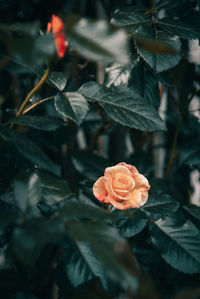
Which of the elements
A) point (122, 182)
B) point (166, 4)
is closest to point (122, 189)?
point (122, 182)

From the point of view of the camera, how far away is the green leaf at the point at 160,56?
0.58 meters

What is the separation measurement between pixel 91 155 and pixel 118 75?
0.27m

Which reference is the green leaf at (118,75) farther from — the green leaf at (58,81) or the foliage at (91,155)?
the green leaf at (58,81)

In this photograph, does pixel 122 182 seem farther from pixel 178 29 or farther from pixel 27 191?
pixel 178 29

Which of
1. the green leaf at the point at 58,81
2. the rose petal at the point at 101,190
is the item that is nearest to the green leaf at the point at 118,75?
the green leaf at the point at 58,81

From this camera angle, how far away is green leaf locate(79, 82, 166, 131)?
55 centimetres

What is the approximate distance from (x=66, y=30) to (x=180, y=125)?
28.5 inches

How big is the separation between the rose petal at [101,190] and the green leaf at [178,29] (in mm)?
312

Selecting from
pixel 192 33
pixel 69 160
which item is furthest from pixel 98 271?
pixel 69 160

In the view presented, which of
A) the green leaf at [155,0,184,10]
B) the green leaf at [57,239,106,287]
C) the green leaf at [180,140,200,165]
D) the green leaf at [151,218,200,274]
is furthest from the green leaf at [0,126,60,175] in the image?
the green leaf at [180,140,200,165]

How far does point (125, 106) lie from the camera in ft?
1.86

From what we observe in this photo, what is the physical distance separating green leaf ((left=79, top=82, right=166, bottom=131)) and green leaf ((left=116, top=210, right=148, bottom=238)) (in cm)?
19

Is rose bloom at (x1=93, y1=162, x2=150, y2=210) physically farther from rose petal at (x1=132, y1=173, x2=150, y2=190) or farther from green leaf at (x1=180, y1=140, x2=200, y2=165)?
green leaf at (x1=180, y1=140, x2=200, y2=165)

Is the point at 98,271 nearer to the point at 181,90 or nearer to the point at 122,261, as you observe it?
the point at 122,261
